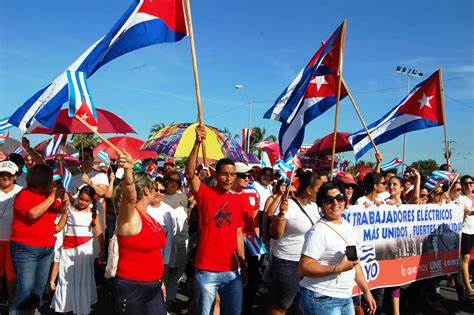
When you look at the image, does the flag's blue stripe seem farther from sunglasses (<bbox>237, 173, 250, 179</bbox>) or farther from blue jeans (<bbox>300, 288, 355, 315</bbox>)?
blue jeans (<bbox>300, 288, 355, 315</bbox>)

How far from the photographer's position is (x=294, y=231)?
4473 mm

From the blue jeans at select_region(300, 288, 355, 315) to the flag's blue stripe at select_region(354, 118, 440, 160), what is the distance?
4759 mm

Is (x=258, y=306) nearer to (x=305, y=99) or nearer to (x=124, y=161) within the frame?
(x=305, y=99)

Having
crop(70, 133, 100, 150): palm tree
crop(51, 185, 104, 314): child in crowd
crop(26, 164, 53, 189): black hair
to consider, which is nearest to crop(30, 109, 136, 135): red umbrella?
crop(70, 133, 100, 150): palm tree

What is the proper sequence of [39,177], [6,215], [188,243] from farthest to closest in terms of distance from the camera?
[188,243]
[6,215]
[39,177]

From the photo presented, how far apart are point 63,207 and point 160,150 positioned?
Result: 13.9 ft

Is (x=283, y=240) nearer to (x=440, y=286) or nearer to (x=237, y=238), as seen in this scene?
(x=237, y=238)

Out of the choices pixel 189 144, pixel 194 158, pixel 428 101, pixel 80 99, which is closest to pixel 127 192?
pixel 194 158

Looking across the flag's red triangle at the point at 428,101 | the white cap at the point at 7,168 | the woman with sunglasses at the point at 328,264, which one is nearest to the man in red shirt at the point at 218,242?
the woman with sunglasses at the point at 328,264

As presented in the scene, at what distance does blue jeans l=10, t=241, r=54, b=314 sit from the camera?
450cm

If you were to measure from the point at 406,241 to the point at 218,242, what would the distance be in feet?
9.52

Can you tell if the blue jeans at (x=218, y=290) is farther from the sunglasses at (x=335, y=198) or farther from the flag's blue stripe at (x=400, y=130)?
the flag's blue stripe at (x=400, y=130)

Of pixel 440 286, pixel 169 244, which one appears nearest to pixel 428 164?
pixel 440 286

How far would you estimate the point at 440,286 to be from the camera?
7766 mm
